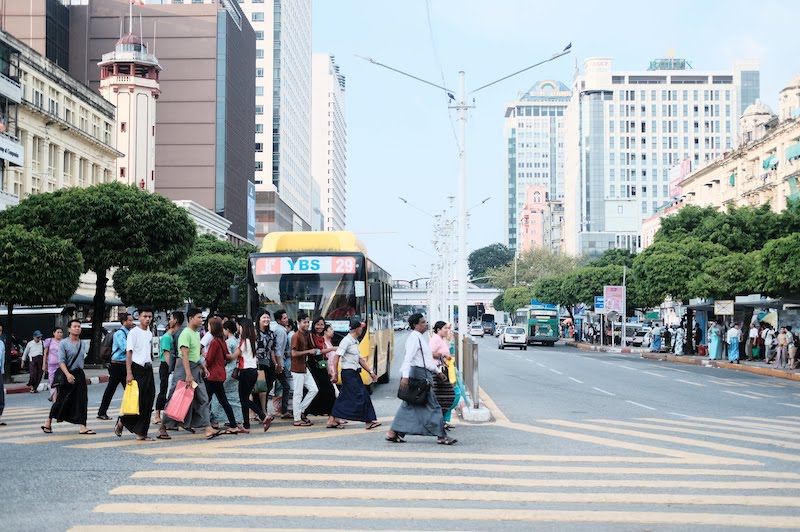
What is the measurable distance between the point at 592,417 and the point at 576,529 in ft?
32.4

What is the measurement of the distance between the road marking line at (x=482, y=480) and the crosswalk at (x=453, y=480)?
2 cm

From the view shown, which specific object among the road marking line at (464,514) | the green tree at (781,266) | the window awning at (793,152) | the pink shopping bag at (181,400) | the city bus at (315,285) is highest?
the window awning at (793,152)

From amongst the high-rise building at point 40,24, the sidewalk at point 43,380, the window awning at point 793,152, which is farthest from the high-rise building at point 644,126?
the sidewalk at point 43,380

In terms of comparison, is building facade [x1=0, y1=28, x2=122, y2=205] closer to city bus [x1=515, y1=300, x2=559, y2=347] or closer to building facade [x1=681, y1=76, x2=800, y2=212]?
city bus [x1=515, y1=300, x2=559, y2=347]

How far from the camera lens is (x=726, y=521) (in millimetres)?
8398

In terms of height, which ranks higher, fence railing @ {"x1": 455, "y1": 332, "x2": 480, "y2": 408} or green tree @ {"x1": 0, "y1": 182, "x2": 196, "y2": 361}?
green tree @ {"x1": 0, "y1": 182, "x2": 196, "y2": 361}

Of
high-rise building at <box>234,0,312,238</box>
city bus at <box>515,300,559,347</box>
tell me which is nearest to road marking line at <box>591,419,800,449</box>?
city bus at <box>515,300,559,347</box>

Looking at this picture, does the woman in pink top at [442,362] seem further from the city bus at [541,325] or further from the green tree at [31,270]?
the city bus at [541,325]

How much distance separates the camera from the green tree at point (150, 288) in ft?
157

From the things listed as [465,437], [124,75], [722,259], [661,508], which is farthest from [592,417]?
[124,75]

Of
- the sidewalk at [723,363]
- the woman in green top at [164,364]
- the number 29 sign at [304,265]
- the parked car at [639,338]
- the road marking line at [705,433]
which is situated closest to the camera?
the road marking line at [705,433]

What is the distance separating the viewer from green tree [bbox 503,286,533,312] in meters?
111

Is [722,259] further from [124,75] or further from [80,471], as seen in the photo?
[124,75]

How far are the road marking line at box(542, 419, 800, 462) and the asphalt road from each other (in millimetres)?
26
